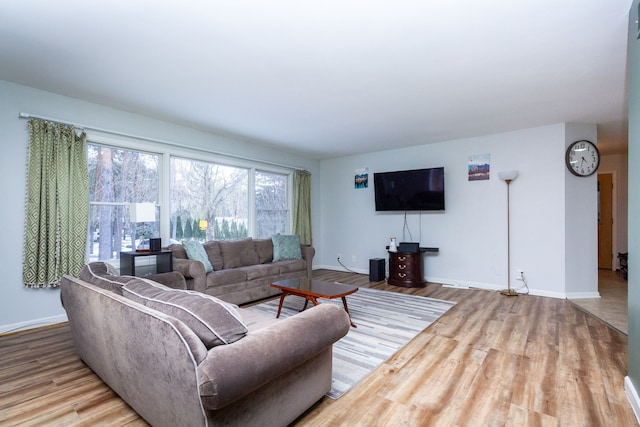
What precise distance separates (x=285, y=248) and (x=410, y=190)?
243 cm

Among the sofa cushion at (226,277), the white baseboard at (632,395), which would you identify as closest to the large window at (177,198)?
the sofa cushion at (226,277)

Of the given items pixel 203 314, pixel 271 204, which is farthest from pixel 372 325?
pixel 271 204

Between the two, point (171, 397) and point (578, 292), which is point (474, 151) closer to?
point (578, 292)

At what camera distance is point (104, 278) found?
1969 millimetres

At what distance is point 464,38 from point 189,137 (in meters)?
3.72

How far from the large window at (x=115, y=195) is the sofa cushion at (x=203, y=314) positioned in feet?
8.83

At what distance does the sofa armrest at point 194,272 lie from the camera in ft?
11.7

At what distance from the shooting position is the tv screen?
5191 millimetres

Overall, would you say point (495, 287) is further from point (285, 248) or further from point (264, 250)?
point (264, 250)

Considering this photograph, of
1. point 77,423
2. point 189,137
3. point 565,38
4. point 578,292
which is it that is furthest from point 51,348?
point 578,292

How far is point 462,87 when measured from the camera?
3.09m

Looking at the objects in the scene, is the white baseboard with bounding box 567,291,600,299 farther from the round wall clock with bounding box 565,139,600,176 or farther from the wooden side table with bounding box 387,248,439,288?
the wooden side table with bounding box 387,248,439,288

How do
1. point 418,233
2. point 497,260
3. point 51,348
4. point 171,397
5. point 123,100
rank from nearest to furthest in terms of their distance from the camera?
point 171,397
point 51,348
point 123,100
point 497,260
point 418,233

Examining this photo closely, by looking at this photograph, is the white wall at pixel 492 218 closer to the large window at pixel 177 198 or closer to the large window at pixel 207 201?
the large window at pixel 177 198
